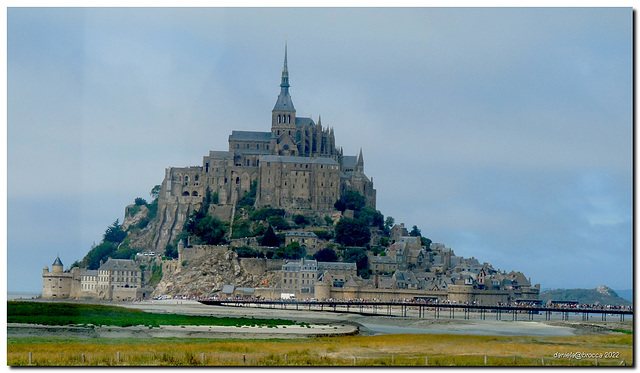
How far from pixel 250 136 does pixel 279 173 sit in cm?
835

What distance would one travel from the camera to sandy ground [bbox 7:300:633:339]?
158 ft

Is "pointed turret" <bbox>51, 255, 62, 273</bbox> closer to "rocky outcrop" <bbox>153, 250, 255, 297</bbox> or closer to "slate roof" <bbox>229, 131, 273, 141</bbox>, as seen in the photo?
"rocky outcrop" <bbox>153, 250, 255, 297</bbox>

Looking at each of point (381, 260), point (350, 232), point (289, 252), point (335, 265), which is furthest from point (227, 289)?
point (381, 260)

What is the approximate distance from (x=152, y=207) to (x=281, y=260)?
21.2 m

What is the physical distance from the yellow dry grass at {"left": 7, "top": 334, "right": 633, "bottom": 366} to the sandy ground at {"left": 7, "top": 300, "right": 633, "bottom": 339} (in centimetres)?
343

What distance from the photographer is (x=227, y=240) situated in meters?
102

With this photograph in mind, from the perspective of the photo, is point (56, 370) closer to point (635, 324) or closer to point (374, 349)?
point (374, 349)

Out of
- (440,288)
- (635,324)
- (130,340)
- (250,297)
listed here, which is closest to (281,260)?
(250,297)

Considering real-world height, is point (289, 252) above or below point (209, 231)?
below

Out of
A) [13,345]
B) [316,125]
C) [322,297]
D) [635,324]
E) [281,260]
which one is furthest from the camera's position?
[316,125]

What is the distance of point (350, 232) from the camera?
102m

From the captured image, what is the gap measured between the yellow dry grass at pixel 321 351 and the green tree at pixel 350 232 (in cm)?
5368

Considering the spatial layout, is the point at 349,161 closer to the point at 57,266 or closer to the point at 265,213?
the point at 265,213

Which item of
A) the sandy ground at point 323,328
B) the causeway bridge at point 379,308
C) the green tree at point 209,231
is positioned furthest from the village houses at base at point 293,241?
the sandy ground at point 323,328
